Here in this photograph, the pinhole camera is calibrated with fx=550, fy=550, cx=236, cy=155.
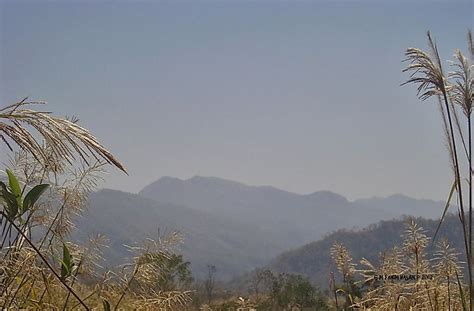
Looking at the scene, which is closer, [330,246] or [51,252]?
[51,252]

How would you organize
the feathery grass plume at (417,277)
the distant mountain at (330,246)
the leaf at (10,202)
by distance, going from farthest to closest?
the distant mountain at (330,246) < the feathery grass plume at (417,277) < the leaf at (10,202)

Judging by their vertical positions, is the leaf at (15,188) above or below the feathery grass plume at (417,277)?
above

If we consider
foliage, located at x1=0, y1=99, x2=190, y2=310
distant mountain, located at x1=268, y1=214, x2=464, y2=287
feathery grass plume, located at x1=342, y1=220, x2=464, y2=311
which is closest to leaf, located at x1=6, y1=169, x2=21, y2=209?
foliage, located at x1=0, y1=99, x2=190, y2=310

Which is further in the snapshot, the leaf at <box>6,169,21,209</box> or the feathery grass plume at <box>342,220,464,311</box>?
the feathery grass plume at <box>342,220,464,311</box>

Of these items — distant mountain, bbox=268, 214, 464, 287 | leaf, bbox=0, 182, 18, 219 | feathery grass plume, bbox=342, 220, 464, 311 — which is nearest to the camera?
leaf, bbox=0, 182, 18, 219

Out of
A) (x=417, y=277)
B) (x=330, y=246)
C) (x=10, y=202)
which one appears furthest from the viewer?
(x=330, y=246)

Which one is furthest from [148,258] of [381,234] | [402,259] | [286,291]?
[381,234]

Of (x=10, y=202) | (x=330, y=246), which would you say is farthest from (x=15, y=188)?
(x=330, y=246)

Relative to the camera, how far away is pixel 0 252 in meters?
2.08

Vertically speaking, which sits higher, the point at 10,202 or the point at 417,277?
the point at 10,202

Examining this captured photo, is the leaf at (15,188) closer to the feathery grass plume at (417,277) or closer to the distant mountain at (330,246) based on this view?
the feathery grass plume at (417,277)

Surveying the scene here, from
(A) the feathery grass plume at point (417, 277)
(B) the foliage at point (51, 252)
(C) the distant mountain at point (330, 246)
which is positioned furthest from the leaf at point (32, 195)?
→ (C) the distant mountain at point (330, 246)

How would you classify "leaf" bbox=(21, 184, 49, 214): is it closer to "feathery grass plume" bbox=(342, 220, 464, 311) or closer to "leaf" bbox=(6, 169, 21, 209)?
"leaf" bbox=(6, 169, 21, 209)

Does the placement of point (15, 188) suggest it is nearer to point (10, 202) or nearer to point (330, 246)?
point (10, 202)
